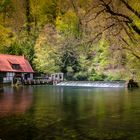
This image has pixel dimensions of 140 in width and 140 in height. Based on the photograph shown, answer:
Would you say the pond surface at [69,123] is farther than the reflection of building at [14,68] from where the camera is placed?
No

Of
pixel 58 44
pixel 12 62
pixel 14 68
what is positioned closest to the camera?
pixel 12 62

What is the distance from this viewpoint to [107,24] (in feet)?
82.4

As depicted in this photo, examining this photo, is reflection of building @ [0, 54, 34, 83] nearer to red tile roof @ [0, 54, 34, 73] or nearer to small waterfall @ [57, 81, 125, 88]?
red tile roof @ [0, 54, 34, 73]

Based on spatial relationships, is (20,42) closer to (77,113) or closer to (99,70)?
(99,70)

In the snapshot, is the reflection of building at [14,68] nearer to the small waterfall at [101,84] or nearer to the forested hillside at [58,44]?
the forested hillside at [58,44]

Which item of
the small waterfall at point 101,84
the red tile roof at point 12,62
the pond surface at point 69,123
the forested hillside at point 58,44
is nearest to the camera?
the pond surface at point 69,123

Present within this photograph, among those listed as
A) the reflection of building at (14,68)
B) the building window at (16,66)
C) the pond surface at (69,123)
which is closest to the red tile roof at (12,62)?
the reflection of building at (14,68)

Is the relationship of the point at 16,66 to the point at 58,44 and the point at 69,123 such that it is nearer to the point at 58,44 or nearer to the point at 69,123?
the point at 58,44

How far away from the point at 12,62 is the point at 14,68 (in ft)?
6.23

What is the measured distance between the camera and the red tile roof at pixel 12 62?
295ft

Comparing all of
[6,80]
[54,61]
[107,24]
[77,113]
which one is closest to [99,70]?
[54,61]

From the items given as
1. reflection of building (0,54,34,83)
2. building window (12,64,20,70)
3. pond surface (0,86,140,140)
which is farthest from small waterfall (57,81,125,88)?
pond surface (0,86,140,140)

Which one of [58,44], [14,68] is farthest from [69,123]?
[58,44]

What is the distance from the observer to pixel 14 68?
304 ft
